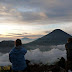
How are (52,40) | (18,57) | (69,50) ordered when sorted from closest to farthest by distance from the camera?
(18,57), (69,50), (52,40)

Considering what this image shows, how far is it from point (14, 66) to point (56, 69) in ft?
11.7

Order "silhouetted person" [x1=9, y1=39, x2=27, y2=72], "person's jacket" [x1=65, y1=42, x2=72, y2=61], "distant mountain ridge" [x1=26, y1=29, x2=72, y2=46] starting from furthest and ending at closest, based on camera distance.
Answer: "distant mountain ridge" [x1=26, y1=29, x2=72, y2=46] → "person's jacket" [x1=65, y1=42, x2=72, y2=61] → "silhouetted person" [x1=9, y1=39, x2=27, y2=72]

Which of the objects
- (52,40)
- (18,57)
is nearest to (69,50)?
(18,57)

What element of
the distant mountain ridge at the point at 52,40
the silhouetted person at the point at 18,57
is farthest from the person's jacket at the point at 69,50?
the distant mountain ridge at the point at 52,40

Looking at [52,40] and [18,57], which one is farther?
[52,40]

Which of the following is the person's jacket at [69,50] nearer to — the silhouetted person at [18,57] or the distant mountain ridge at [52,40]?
the silhouetted person at [18,57]

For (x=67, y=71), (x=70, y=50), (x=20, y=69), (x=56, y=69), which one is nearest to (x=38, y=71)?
(x=56, y=69)

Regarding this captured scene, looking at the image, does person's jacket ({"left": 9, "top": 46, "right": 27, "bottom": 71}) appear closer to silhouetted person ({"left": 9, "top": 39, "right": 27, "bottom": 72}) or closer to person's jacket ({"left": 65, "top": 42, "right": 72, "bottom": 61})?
silhouetted person ({"left": 9, "top": 39, "right": 27, "bottom": 72})

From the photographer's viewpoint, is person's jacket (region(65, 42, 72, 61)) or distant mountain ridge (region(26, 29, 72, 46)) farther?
distant mountain ridge (region(26, 29, 72, 46))

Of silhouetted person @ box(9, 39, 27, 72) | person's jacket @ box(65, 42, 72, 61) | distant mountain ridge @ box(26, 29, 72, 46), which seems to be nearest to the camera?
silhouetted person @ box(9, 39, 27, 72)

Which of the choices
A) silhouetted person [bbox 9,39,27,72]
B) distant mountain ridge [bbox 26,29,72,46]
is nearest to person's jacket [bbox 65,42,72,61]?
silhouetted person [bbox 9,39,27,72]

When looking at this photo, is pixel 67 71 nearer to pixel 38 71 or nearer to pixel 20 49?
pixel 38 71

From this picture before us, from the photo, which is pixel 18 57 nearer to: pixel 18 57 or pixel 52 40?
pixel 18 57

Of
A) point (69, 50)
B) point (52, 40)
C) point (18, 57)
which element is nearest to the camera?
point (18, 57)
